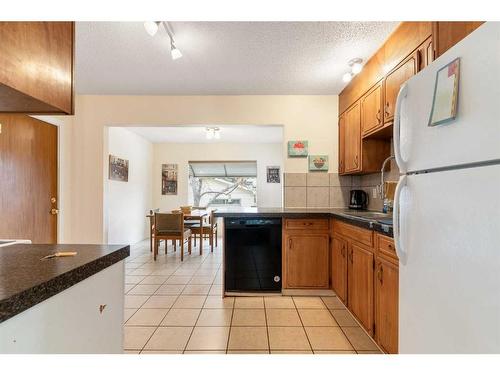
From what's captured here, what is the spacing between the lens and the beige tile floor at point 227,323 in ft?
6.64

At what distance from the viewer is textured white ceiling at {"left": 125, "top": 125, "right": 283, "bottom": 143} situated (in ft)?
18.8

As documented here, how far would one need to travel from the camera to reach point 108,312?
1052mm

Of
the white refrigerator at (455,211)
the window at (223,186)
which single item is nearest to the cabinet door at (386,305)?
the white refrigerator at (455,211)

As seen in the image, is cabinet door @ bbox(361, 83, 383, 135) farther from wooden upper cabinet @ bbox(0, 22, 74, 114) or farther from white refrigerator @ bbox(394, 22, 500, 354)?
wooden upper cabinet @ bbox(0, 22, 74, 114)

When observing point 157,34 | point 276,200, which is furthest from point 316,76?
point 276,200

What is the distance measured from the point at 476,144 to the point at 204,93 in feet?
10.6

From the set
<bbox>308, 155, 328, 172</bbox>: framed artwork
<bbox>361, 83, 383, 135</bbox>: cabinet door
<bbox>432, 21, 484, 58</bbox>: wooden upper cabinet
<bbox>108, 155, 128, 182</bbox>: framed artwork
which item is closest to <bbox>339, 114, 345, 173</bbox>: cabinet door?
<bbox>308, 155, 328, 172</bbox>: framed artwork

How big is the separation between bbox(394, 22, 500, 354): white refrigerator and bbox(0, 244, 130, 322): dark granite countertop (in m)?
1.13

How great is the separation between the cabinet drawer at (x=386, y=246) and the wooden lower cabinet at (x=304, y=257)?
110cm

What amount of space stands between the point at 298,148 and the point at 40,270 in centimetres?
317

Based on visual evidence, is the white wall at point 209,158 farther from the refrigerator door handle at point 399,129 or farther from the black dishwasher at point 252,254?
the refrigerator door handle at point 399,129

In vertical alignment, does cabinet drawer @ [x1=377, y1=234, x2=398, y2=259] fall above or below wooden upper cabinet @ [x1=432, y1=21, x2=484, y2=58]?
below

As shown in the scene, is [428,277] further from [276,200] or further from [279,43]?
[276,200]

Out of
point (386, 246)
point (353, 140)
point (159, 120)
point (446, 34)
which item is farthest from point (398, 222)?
point (159, 120)
